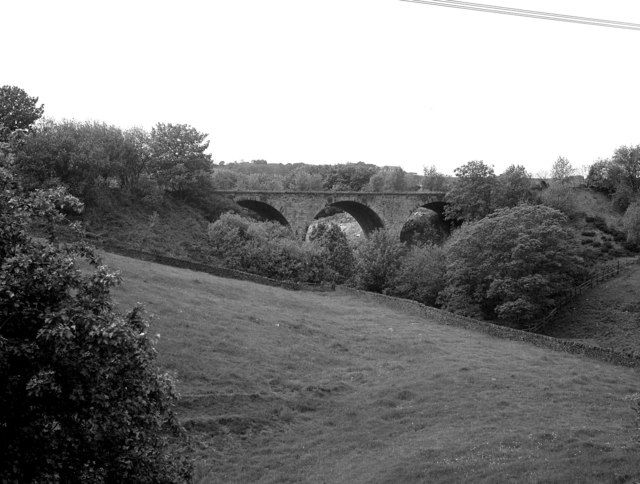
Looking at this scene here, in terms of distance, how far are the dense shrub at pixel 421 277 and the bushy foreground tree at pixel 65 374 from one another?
4365 centimetres

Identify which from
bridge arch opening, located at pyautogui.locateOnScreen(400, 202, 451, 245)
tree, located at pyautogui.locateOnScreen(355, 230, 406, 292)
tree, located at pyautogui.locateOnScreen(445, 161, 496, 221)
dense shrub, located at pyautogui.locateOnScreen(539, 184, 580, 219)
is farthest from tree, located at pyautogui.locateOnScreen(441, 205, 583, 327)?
bridge arch opening, located at pyautogui.locateOnScreen(400, 202, 451, 245)

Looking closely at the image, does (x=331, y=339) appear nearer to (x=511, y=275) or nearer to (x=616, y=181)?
(x=511, y=275)

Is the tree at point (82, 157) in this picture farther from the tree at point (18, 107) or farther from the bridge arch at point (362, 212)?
the bridge arch at point (362, 212)

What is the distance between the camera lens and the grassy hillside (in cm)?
4184

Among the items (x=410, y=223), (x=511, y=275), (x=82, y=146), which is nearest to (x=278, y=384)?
(x=511, y=275)

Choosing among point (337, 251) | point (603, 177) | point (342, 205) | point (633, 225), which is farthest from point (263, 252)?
point (603, 177)

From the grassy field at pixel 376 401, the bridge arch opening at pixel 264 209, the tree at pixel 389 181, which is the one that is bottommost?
the grassy field at pixel 376 401

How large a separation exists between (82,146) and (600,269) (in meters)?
46.2

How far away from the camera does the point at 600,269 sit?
182ft

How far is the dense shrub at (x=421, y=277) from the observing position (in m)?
51.6

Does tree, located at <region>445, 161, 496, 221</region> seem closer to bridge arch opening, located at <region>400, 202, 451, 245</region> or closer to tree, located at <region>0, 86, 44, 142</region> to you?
bridge arch opening, located at <region>400, 202, 451, 245</region>

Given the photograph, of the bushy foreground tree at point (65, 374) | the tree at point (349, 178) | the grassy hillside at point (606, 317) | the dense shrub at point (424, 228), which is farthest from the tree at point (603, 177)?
the bushy foreground tree at point (65, 374)

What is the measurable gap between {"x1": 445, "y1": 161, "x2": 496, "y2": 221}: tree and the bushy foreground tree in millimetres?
63269

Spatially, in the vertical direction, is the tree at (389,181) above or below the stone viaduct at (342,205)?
above
